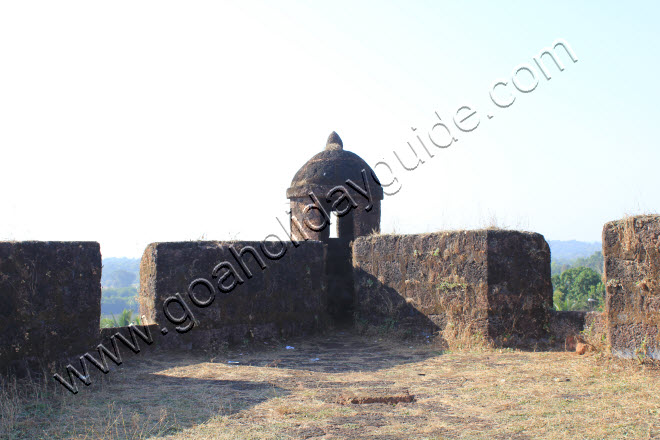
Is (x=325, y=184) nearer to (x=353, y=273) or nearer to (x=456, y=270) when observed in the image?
(x=353, y=273)

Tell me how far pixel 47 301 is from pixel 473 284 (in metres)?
5.28

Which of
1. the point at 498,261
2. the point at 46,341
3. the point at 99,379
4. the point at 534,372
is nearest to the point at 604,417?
the point at 534,372

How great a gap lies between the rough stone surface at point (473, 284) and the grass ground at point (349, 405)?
1.99ft

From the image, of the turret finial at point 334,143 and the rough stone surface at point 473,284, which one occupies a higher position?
the turret finial at point 334,143

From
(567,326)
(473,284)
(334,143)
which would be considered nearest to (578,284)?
(334,143)

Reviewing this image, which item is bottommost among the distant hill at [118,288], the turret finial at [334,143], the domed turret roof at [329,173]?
the distant hill at [118,288]

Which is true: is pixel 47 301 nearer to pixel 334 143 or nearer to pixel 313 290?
pixel 313 290

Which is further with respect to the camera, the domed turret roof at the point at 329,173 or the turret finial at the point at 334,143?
the turret finial at the point at 334,143

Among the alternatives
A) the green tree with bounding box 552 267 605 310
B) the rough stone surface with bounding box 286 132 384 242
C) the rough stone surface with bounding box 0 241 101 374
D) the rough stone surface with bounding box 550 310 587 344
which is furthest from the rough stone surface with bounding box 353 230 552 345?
the green tree with bounding box 552 267 605 310

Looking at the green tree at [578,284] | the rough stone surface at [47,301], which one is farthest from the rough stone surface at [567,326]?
the green tree at [578,284]

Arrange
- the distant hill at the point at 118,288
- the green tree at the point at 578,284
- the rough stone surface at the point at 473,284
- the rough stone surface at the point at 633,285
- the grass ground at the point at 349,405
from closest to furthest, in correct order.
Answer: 1. the grass ground at the point at 349,405
2. the rough stone surface at the point at 633,285
3. the rough stone surface at the point at 473,284
4. the green tree at the point at 578,284
5. the distant hill at the point at 118,288

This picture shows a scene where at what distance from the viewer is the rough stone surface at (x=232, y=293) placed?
7809 mm

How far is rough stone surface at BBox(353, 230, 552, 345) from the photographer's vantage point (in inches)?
304

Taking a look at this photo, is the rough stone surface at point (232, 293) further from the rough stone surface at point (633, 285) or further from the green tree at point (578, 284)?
the green tree at point (578, 284)
